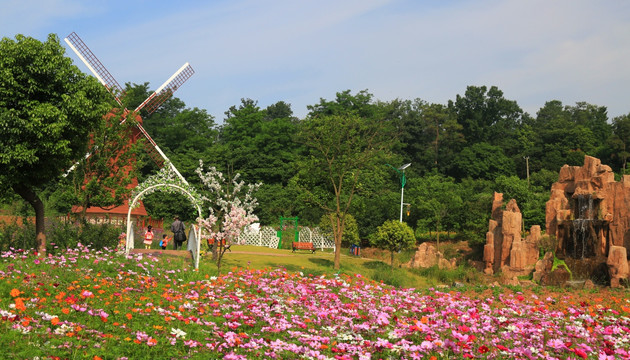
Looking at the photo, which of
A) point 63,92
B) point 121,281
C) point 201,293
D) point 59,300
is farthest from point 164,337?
point 63,92

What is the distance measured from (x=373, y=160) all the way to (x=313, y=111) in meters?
38.3

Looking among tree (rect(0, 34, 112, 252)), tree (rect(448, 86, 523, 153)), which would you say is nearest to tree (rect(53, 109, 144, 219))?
tree (rect(0, 34, 112, 252))

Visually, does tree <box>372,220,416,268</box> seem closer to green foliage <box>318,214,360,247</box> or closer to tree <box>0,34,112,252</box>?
green foliage <box>318,214,360,247</box>

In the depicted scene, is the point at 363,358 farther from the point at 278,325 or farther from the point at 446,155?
the point at 446,155

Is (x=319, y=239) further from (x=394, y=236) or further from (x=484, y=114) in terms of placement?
(x=484, y=114)

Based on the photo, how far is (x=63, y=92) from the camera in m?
15.2

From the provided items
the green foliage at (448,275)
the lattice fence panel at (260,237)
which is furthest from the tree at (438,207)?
the green foliage at (448,275)

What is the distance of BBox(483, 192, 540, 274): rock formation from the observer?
2652cm

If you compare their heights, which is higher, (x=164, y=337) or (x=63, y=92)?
(x=63, y=92)

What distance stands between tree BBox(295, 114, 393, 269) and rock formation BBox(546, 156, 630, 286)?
9.53 metres

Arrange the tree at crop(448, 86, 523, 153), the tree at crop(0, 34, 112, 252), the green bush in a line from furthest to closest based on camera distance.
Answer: the tree at crop(448, 86, 523, 153) → the green bush → the tree at crop(0, 34, 112, 252)

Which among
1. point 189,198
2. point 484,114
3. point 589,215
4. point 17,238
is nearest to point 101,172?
point 189,198

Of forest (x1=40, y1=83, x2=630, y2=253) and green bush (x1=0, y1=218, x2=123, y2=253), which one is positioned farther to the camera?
forest (x1=40, y1=83, x2=630, y2=253)

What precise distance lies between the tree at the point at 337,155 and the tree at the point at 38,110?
12892 mm
